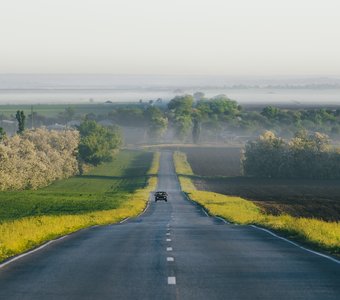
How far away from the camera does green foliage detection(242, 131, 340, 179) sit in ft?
490

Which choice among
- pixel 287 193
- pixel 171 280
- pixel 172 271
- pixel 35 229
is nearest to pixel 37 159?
pixel 287 193

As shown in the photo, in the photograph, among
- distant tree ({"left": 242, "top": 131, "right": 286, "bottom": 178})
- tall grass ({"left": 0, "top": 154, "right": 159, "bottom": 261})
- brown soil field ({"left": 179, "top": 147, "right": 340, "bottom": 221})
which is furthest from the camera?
distant tree ({"left": 242, "top": 131, "right": 286, "bottom": 178})

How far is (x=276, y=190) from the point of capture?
11819 cm

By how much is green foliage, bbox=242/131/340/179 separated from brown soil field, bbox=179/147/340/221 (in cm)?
462

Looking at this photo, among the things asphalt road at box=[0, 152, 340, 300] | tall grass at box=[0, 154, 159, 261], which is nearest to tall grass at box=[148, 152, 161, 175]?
tall grass at box=[0, 154, 159, 261]

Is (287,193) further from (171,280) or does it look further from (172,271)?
(171,280)

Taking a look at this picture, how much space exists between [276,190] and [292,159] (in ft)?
114

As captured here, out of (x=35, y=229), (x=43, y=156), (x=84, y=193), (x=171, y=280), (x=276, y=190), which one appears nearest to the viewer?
(x=171, y=280)

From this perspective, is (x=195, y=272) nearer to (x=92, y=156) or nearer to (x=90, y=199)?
→ (x=90, y=199)

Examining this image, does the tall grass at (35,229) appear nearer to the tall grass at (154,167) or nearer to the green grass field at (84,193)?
the green grass field at (84,193)

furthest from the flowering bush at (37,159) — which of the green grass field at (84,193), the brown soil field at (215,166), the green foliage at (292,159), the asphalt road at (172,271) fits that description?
the asphalt road at (172,271)

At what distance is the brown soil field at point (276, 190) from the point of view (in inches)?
3226

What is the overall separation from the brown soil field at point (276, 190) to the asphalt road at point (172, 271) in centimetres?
3863

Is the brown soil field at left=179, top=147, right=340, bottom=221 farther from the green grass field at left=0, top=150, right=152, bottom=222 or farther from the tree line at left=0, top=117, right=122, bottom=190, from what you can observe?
the tree line at left=0, top=117, right=122, bottom=190
